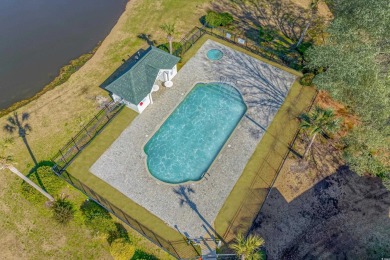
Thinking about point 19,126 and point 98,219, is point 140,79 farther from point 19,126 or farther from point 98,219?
point 98,219

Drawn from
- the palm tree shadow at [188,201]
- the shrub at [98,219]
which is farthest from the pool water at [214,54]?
the shrub at [98,219]

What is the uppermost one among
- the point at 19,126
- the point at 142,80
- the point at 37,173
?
the point at 142,80

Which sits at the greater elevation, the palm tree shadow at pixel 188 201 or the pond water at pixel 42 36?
the pond water at pixel 42 36

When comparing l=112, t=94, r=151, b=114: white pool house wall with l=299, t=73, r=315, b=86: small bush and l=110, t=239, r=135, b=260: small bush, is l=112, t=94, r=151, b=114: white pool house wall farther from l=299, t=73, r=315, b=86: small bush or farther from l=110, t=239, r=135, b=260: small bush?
l=299, t=73, r=315, b=86: small bush

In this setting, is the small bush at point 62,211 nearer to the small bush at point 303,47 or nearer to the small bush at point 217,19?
the small bush at point 217,19

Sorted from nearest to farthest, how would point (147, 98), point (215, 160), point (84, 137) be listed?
point (215, 160) → point (84, 137) → point (147, 98)

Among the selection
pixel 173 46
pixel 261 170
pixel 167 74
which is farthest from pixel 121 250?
pixel 173 46

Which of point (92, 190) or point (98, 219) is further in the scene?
point (92, 190)
